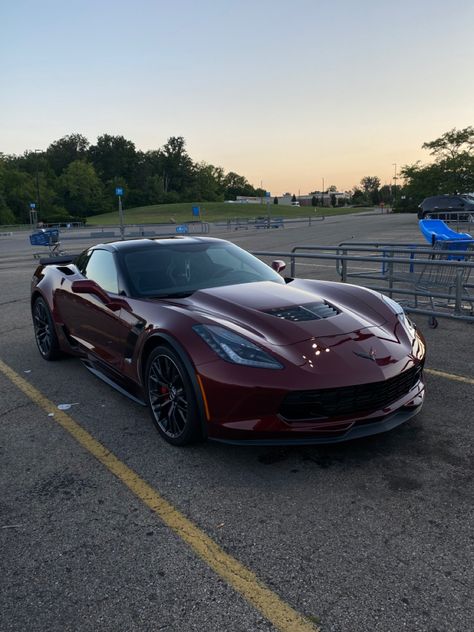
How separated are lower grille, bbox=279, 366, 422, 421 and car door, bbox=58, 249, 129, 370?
1620mm

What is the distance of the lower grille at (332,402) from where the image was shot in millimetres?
3111

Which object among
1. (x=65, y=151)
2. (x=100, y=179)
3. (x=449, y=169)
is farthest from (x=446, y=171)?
(x=65, y=151)

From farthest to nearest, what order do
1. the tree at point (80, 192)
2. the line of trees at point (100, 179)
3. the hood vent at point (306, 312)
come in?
the tree at point (80, 192) → the line of trees at point (100, 179) → the hood vent at point (306, 312)

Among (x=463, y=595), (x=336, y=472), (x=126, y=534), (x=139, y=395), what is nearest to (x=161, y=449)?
(x=139, y=395)

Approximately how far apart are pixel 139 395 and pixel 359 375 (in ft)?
5.72

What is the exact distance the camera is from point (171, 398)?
3.65 metres

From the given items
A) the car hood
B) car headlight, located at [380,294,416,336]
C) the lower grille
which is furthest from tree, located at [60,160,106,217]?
the lower grille

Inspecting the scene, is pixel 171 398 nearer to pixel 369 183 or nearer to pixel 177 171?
pixel 177 171

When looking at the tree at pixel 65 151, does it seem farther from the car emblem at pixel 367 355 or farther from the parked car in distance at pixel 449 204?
the car emblem at pixel 367 355

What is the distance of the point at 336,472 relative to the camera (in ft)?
10.7

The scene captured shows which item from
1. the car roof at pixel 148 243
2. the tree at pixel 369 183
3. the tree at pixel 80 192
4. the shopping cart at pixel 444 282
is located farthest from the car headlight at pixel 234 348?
the tree at pixel 369 183

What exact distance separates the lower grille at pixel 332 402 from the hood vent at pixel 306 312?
2.28ft

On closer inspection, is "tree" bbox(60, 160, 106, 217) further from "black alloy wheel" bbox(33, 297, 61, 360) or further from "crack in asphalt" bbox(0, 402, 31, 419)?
"crack in asphalt" bbox(0, 402, 31, 419)

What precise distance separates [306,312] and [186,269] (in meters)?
1.29
